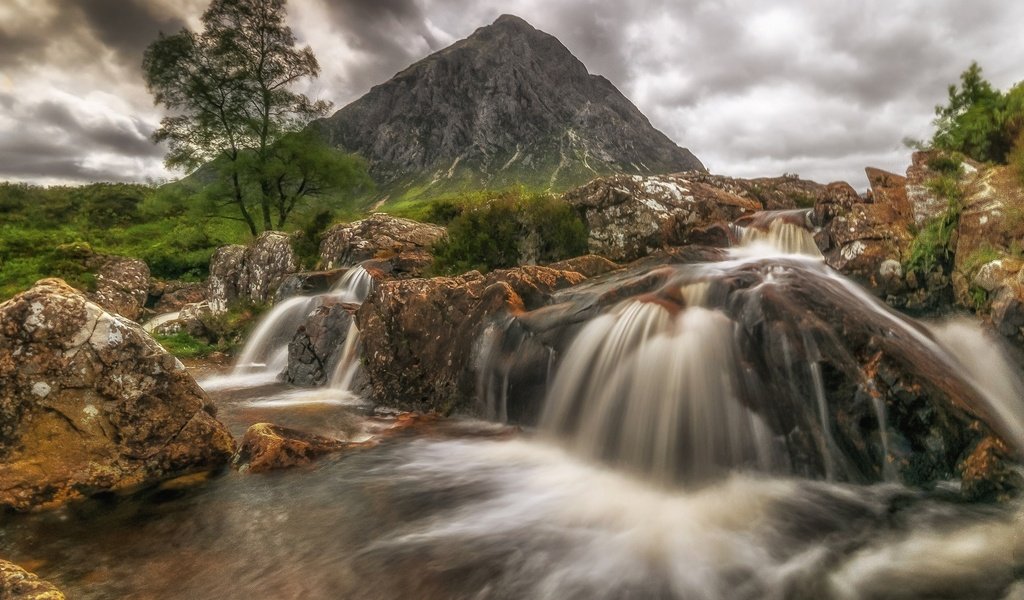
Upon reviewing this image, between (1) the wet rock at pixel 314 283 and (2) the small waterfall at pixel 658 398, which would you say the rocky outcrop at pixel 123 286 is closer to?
(1) the wet rock at pixel 314 283

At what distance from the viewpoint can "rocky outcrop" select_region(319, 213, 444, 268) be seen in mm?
18578

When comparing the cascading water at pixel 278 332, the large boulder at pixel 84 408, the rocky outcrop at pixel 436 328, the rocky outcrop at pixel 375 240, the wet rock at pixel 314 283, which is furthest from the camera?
the rocky outcrop at pixel 375 240

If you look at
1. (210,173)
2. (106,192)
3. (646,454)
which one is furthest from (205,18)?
(106,192)

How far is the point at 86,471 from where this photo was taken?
18.5ft

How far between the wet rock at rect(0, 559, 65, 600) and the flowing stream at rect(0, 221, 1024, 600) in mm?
950

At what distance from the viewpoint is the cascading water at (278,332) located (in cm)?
1333

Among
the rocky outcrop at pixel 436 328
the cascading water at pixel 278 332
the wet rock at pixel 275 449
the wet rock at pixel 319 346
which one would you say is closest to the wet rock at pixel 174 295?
the cascading water at pixel 278 332

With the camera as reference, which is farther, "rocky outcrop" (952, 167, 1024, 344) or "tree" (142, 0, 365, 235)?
"tree" (142, 0, 365, 235)

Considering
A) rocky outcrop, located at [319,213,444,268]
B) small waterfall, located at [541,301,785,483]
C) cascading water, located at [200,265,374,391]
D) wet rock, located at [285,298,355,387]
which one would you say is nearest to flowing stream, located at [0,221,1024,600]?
small waterfall, located at [541,301,785,483]

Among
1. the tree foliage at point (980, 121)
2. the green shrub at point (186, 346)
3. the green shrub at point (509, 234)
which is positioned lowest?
the green shrub at point (186, 346)

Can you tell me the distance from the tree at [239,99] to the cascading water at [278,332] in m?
12.8

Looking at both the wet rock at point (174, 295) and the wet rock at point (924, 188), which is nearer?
the wet rock at point (924, 188)

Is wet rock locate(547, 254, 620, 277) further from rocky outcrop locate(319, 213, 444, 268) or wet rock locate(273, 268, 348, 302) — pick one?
wet rock locate(273, 268, 348, 302)

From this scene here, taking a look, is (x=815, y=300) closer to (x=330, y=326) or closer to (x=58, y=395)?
(x=58, y=395)
